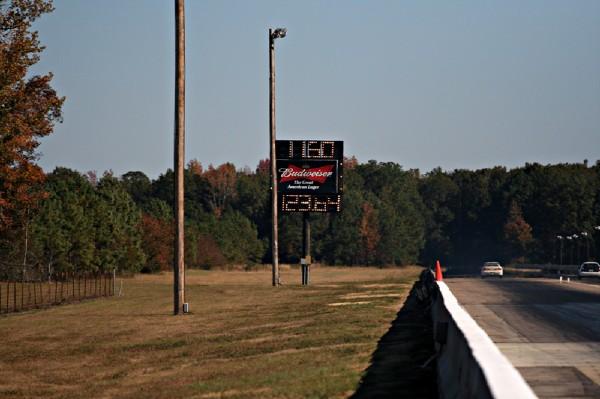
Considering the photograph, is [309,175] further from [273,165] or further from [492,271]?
[492,271]

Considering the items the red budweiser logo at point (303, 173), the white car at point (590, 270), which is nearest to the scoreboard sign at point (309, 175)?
the red budweiser logo at point (303, 173)

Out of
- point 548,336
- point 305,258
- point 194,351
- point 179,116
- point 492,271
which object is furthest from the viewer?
point 492,271

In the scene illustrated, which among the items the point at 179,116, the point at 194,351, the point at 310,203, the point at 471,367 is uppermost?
the point at 179,116

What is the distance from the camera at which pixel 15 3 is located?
65.6 m

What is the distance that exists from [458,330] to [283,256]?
6459 inches

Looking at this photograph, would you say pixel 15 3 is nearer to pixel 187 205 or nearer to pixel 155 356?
pixel 155 356

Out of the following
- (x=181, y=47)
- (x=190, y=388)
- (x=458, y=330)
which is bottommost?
(x=190, y=388)

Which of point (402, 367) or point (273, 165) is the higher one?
point (273, 165)

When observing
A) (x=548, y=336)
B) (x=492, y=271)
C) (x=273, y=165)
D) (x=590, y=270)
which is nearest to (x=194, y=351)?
(x=548, y=336)

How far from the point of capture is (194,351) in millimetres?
24469

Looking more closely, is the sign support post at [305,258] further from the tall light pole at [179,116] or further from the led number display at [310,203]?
the tall light pole at [179,116]

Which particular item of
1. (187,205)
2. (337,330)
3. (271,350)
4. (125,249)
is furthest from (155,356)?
(187,205)

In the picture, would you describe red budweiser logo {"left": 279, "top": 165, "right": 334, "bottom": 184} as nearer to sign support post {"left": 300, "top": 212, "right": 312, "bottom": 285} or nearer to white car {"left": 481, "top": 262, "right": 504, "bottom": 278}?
sign support post {"left": 300, "top": 212, "right": 312, "bottom": 285}

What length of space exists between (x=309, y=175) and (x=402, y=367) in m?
49.6
